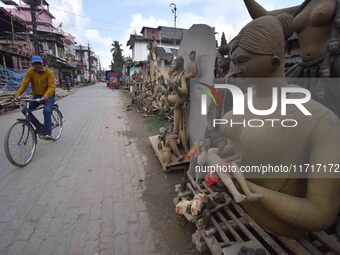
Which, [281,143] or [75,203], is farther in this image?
[75,203]

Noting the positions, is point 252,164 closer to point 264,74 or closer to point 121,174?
point 264,74

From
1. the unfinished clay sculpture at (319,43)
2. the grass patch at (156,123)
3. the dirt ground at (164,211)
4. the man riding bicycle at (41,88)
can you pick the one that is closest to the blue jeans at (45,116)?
the man riding bicycle at (41,88)

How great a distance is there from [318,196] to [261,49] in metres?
0.81

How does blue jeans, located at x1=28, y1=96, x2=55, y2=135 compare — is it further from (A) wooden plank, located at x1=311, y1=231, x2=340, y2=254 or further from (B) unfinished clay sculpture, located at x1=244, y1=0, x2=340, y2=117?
(A) wooden plank, located at x1=311, y1=231, x2=340, y2=254

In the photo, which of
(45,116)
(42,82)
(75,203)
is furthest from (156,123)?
(75,203)

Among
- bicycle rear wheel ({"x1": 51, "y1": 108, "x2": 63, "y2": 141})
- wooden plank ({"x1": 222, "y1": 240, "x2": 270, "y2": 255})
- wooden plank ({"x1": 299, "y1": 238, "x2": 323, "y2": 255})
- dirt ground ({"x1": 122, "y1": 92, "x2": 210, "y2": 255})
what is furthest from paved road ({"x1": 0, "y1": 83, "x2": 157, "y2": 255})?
wooden plank ({"x1": 299, "y1": 238, "x2": 323, "y2": 255})

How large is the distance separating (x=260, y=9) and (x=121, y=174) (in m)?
3.17

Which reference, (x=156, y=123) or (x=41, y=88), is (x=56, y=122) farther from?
(x=156, y=123)

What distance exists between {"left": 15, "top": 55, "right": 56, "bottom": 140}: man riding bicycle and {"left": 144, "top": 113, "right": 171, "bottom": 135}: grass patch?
2.88 meters

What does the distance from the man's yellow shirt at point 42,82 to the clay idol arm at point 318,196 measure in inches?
184

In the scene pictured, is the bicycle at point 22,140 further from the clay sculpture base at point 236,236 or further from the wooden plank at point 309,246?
the wooden plank at point 309,246

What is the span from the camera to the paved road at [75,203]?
2301 millimetres

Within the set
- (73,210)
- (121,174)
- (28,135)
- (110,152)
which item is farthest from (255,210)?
(28,135)

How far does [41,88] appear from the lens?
188 inches
